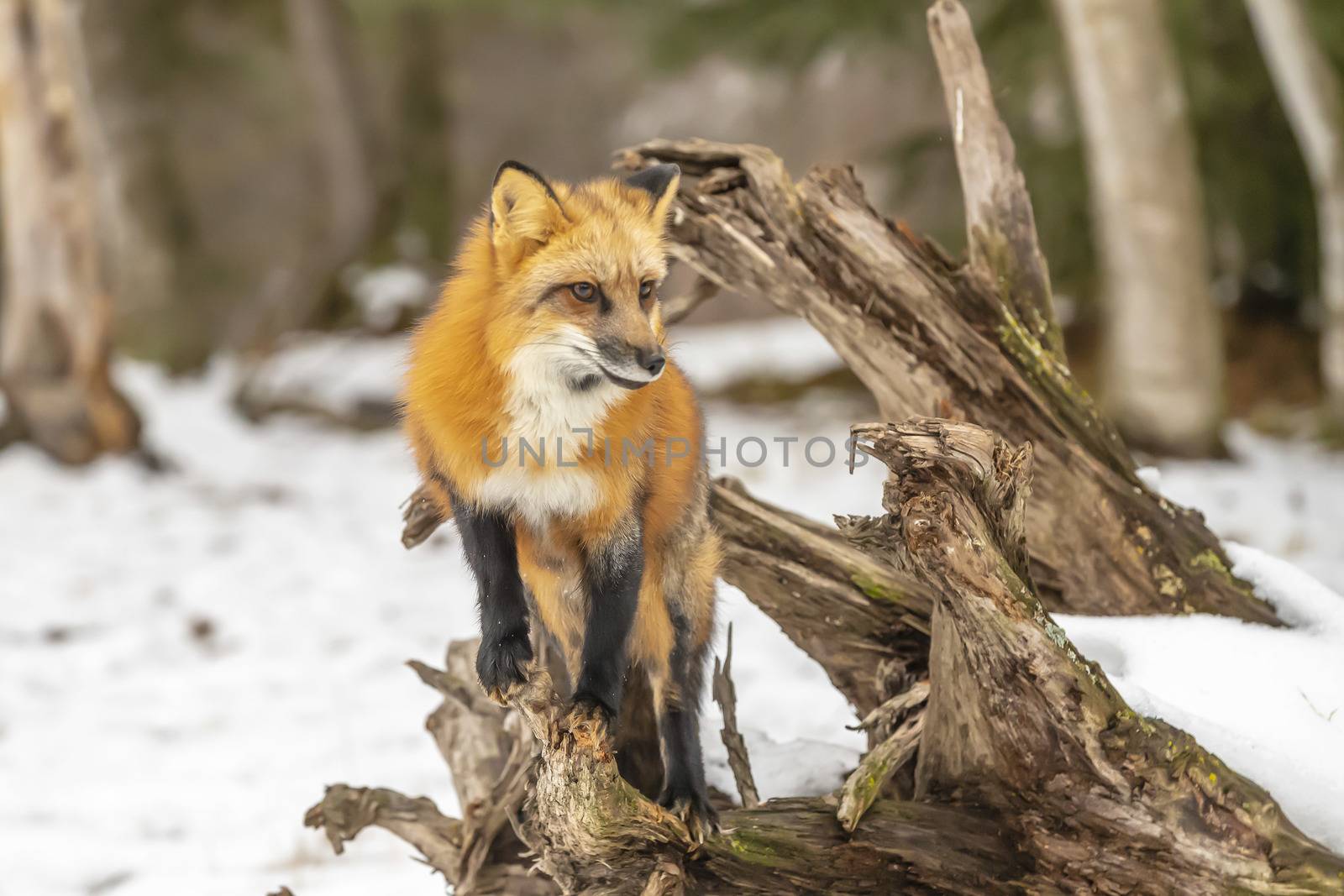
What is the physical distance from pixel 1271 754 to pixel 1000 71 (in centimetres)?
715

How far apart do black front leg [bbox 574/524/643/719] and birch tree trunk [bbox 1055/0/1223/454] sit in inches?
229

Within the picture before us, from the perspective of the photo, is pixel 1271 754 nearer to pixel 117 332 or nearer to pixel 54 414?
pixel 54 414

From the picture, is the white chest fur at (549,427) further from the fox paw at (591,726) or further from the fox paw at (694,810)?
the fox paw at (694,810)

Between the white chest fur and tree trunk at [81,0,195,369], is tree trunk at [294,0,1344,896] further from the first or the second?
tree trunk at [81,0,195,369]

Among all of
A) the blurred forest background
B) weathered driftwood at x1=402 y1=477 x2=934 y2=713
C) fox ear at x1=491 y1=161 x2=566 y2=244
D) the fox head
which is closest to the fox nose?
the fox head

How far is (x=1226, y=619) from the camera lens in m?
3.44

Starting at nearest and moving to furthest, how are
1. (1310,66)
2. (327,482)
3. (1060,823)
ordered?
(1060,823), (1310,66), (327,482)

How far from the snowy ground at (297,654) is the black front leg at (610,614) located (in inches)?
38.9

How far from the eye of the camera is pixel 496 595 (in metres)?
2.81

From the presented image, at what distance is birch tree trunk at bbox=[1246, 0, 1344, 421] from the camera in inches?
291

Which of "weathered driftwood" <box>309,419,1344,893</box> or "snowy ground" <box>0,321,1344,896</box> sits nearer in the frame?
"weathered driftwood" <box>309,419,1344,893</box>

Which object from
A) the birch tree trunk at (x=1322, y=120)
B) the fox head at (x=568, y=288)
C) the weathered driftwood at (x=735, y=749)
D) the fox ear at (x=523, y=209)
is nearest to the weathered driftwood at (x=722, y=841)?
the weathered driftwood at (x=735, y=749)

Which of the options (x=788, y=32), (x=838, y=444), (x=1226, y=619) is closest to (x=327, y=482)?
(x=838, y=444)

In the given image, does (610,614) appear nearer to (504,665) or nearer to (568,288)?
(504,665)
